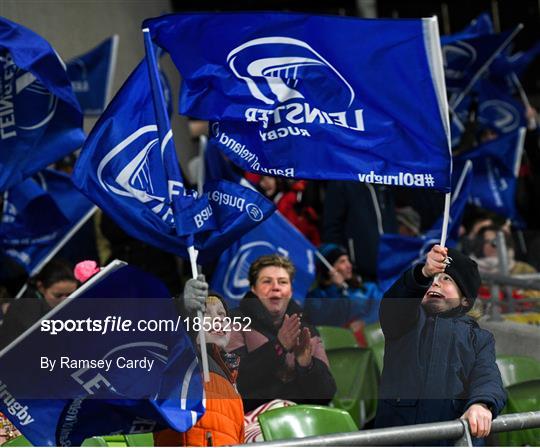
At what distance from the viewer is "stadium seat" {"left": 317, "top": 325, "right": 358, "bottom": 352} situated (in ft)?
23.0

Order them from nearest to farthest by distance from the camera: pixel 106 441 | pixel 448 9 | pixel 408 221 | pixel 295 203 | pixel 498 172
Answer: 1. pixel 106 441
2. pixel 408 221
3. pixel 295 203
4. pixel 498 172
5. pixel 448 9

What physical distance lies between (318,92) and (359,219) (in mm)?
3582

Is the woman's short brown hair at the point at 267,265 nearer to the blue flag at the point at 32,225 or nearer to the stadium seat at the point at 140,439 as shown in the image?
the stadium seat at the point at 140,439

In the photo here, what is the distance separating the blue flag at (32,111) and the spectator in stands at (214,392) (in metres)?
2.17

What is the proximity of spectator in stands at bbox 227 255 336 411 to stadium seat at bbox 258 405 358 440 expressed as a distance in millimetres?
94

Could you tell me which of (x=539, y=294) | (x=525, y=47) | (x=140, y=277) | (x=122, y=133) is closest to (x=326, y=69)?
(x=122, y=133)

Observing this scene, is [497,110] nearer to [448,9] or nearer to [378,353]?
[378,353]

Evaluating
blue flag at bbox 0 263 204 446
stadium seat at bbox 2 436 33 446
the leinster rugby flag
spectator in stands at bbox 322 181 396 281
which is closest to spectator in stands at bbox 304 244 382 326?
spectator in stands at bbox 322 181 396 281

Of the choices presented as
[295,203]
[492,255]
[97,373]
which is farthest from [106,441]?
[295,203]

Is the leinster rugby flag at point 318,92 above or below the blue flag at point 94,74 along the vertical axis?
above

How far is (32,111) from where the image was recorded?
7730 mm

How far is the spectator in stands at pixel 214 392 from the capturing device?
5.55 m

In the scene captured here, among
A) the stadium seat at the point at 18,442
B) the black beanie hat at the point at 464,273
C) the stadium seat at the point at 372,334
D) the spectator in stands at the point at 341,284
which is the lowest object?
the spectator in stands at the point at 341,284

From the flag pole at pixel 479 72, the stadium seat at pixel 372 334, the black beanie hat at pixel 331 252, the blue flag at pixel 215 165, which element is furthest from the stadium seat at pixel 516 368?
the flag pole at pixel 479 72
